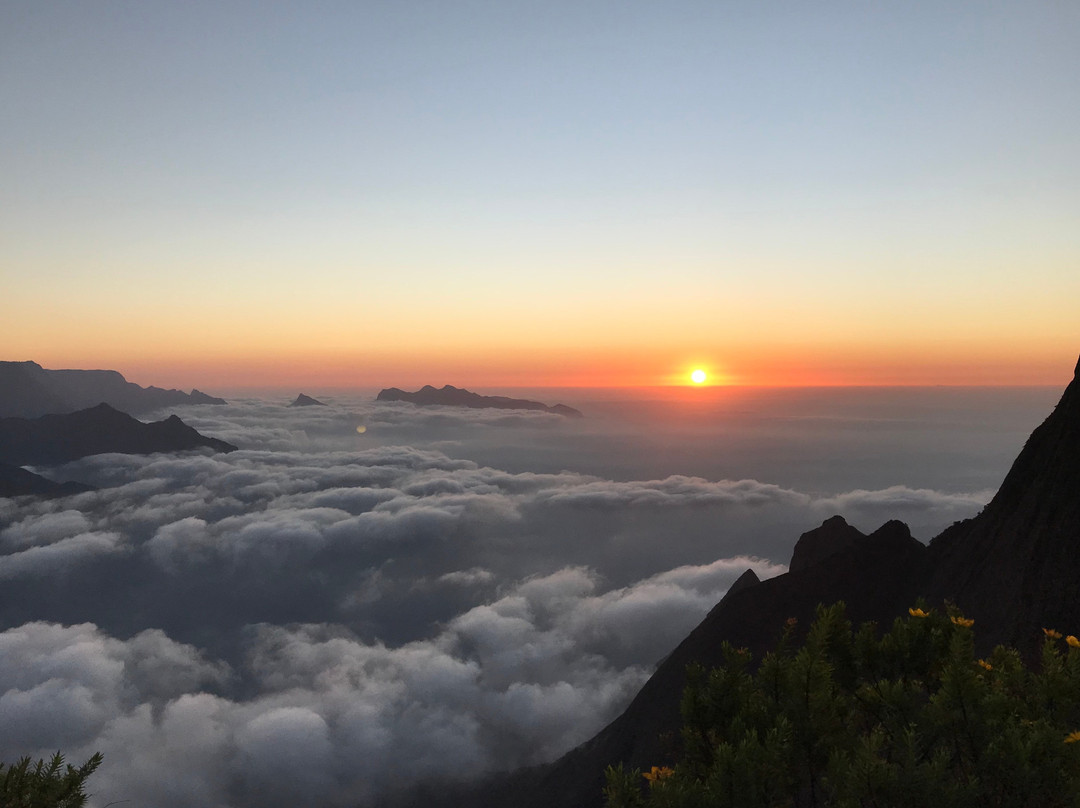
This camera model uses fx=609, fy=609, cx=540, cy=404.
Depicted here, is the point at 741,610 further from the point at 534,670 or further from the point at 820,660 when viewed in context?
the point at 534,670

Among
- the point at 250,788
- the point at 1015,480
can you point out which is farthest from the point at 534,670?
the point at 1015,480

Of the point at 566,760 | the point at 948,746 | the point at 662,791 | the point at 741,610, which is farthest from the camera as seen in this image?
the point at 566,760

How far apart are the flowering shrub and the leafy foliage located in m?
9.54

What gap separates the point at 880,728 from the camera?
13094 millimetres

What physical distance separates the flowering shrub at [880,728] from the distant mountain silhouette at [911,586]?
29731 mm

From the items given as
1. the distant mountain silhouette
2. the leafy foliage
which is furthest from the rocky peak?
the leafy foliage

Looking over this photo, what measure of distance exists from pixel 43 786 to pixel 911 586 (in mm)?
66051

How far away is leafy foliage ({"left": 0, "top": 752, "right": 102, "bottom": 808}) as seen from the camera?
10.0 m

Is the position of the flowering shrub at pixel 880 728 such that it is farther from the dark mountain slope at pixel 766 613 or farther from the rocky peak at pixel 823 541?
the rocky peak at pixel 823 541

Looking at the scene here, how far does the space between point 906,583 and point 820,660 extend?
56.2 metres

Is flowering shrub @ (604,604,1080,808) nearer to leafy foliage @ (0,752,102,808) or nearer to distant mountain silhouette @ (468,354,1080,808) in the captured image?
leafy foliage @ (0,752,102,808)

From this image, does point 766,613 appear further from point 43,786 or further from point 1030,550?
point 43,786

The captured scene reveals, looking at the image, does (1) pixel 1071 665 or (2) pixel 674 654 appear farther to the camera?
(2) pixel 674 654

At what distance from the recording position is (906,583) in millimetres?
59406
